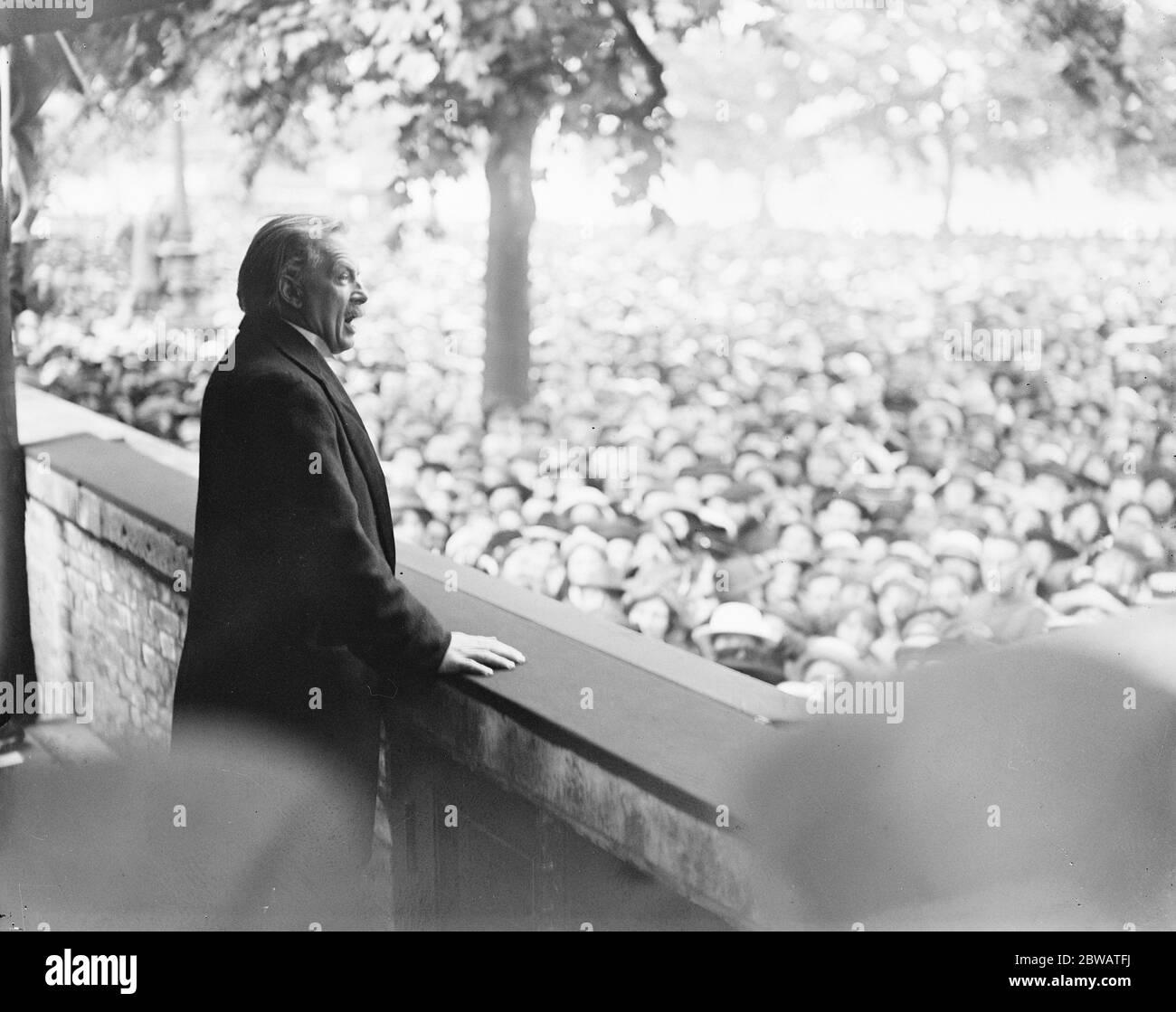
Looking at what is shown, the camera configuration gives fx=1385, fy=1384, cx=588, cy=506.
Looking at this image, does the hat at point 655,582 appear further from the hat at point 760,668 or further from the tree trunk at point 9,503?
the tree trunk at point 9,503

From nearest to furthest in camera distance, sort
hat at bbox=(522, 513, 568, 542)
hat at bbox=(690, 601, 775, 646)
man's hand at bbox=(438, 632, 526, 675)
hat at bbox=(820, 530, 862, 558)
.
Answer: man's hand at bbox=(438, 632, 526, 675) → hat at bbox=(690, 601, 775, 646) → hat at bbox=(820, 530, 862, 558) → hat at bbox=(522, 513, 568, 542)

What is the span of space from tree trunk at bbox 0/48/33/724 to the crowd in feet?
1.64

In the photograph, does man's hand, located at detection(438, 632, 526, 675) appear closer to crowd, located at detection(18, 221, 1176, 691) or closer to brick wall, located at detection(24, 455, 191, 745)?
crowd, located at detection(18, 221, 1176, 691)

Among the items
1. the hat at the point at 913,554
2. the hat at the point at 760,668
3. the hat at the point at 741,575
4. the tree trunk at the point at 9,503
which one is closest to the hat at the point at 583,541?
the hat at the point at 741,575

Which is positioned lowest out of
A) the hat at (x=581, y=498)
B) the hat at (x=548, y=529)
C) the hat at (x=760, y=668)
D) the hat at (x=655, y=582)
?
the hat at (x=760, y=668)

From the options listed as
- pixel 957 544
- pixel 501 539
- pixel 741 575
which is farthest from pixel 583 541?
pixel 957 544

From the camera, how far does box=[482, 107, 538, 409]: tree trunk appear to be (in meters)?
2.69

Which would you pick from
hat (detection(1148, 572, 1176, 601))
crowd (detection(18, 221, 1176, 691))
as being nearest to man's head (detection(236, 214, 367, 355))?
crowd (detection(18, 221, 1176, 691))

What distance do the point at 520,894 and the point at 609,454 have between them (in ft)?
2.94

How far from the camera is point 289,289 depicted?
240 cm

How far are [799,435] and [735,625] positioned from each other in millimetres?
443

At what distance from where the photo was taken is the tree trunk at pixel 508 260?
8.83 ft

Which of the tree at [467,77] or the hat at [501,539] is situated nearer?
the tree at [467,77]
